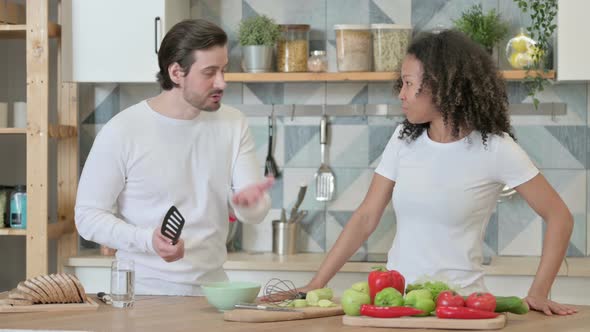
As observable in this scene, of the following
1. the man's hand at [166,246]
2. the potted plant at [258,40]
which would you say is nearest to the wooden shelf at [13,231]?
the potted plant at [258,40]

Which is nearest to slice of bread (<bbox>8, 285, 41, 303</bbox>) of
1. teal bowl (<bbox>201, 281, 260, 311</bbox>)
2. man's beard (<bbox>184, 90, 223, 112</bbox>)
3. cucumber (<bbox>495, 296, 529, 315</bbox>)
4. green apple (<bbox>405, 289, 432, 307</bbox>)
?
teal bowl (<bbox>201, 281, 260, 311</bbox>)

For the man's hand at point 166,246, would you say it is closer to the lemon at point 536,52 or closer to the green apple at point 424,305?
the green apple at point 424,305

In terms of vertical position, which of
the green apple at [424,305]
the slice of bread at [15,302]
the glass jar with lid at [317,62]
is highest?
the glass jar with lid at [317,62]

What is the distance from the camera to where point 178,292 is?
8.82 ft

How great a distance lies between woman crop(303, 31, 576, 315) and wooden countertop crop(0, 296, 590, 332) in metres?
0.31

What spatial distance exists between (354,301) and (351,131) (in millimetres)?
2069

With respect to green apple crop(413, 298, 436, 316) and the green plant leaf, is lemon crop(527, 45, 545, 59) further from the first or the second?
green apple crop(413, 298, 436, 316)

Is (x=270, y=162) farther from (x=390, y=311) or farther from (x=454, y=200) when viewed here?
(x=390, y=311)

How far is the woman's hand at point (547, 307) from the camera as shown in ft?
7.40

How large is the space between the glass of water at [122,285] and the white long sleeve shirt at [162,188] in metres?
0.25

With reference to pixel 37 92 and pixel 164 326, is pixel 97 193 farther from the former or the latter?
pixel 37 92

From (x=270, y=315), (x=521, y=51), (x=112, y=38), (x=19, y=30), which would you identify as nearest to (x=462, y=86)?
(x=270, y=315)

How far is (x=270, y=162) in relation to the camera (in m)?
4.12

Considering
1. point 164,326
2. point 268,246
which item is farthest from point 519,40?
point 164,326
